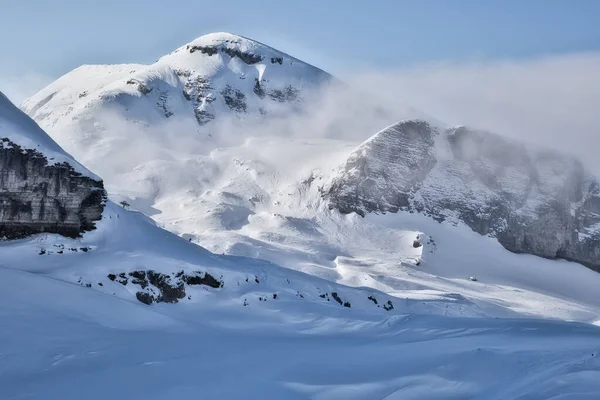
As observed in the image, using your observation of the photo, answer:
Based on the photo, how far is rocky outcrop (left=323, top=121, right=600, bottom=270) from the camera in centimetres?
13462

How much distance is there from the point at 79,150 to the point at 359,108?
77899mm

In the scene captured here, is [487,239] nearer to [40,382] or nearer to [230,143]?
[230,143]

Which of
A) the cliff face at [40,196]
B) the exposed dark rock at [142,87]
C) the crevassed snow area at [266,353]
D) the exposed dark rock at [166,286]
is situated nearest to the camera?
the crevassed snow area at [266,353]

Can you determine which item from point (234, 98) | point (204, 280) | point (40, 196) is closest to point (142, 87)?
point (234, 98)

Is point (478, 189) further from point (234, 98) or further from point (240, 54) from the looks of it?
point (240, 54)

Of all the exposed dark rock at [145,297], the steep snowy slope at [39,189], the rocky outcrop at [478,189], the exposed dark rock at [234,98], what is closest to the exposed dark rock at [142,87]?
the exposed dark rock at [234,98]

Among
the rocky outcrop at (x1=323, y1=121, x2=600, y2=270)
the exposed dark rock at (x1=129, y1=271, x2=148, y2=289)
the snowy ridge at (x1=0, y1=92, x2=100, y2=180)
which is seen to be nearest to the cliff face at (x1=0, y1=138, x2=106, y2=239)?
the snowy ridge at (x1=0, y1=92, x2=100, y2=180)

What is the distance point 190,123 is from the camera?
574 ft

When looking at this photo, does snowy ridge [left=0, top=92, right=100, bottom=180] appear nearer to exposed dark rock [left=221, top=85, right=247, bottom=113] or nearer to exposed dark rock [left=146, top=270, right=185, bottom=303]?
exposed dark rock [left=146, top=270, right=185, bottom=303]

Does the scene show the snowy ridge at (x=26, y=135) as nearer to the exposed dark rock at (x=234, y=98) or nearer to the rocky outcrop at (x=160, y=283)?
the rocky outcrop at (x=160, y=283)

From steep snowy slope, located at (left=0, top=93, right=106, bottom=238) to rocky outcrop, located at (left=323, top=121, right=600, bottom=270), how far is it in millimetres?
92398

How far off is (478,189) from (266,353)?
124849 millimetres

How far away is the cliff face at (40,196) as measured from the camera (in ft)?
131

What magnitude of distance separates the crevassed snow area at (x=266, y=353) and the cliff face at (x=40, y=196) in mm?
10564
